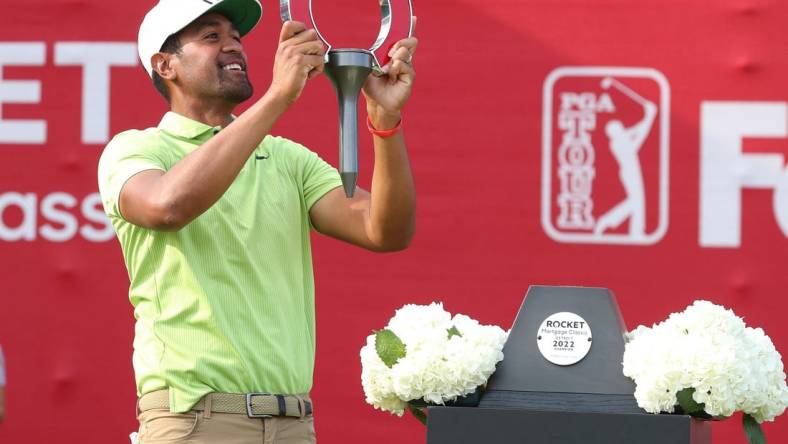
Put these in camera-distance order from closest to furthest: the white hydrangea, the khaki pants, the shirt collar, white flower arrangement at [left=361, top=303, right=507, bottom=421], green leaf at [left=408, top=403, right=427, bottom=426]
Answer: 1. the white hydrangea
2. white flower arrangement at [left=361, top=303, right=507, bottom=421]
3. green leaf at [left=408, top=403, right=427, bottom=426]
4. the khaki pants
5. the shirt collar

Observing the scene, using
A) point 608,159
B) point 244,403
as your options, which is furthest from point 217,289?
point 608,159

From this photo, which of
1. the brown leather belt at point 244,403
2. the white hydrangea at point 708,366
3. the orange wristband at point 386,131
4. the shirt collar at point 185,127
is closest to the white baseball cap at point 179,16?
the shirt collar at point 185,127

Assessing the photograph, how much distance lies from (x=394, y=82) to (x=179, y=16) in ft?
1.66

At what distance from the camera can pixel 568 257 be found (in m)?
3.51

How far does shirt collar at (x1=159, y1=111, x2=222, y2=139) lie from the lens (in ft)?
7.99

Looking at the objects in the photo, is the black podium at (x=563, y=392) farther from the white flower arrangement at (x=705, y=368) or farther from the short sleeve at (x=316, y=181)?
the short sleeve at (x=316, y=181)

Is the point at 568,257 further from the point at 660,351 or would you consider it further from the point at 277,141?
the point at 660,351

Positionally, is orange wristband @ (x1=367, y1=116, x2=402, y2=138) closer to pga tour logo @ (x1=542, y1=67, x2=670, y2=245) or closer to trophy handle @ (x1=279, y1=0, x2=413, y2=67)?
trophy handle @ (x1=279, y1=0, x2=413, y2=67)

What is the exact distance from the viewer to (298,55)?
2051 millimetres

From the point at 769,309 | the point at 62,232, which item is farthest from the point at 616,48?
the point at 62,232

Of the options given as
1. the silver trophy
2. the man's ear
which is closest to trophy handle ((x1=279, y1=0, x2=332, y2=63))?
the silver trophy

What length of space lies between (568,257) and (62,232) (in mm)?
1355

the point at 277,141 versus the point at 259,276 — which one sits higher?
the point at 277,141

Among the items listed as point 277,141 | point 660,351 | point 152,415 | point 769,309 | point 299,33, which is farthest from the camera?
point 769,309
